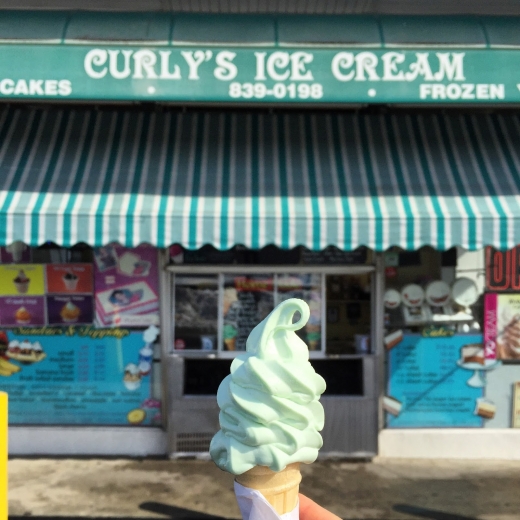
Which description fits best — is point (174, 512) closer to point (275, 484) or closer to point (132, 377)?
point (132, 377)

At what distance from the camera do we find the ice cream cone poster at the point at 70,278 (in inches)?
306

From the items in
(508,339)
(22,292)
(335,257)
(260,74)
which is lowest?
(508,339)

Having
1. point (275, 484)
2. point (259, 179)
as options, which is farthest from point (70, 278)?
point (275, 484)

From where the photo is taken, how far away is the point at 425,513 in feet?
20.9

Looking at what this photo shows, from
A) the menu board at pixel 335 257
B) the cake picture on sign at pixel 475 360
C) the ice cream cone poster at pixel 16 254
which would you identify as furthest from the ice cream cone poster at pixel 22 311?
the cake picture on sign at pixel 475 360

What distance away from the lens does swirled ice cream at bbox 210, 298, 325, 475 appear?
10.5 ft

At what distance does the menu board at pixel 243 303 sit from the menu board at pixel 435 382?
1542 mm

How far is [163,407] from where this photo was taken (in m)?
7.86

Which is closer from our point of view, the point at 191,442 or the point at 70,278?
the point at 191,442

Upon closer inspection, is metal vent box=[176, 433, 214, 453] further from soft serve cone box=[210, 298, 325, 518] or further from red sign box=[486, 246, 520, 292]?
soft serve cone box=[210, 298, 325, 518]

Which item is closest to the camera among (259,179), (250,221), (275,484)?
(275,484)

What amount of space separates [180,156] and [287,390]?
401 centimetres

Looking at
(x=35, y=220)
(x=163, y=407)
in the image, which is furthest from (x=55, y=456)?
(x=35, y=220)

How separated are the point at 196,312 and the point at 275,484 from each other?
477 cm
